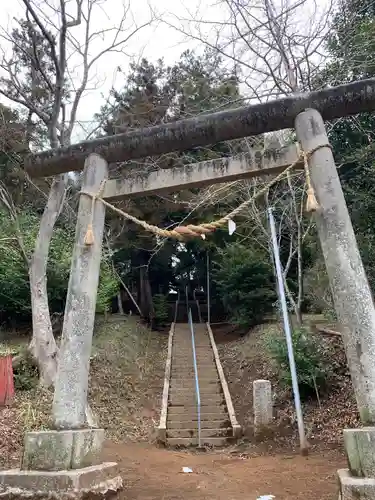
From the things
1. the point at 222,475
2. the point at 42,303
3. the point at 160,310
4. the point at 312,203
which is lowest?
the point at 222,475

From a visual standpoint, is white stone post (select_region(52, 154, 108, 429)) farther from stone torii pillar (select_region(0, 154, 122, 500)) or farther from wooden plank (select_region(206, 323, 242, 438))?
wooden plank (select_region(206, 323, 242, 438))

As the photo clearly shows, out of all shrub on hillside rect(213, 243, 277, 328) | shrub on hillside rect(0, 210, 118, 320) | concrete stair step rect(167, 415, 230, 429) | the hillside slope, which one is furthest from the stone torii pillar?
shrub on hillside rect(213, 243, 277, 328)

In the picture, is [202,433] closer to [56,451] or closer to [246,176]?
[56,451]

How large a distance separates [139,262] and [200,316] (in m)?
4.25

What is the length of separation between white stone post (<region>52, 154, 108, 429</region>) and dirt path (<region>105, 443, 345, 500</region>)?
1.06 metres

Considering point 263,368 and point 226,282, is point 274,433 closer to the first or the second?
point 263,368

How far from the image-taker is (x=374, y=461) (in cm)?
373

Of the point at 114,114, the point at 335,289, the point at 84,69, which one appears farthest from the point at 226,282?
the point at 335,289

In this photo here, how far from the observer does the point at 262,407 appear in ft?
31.0

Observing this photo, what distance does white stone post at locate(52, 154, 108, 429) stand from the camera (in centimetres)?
471

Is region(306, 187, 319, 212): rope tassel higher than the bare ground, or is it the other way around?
region(306, 187, 319, 212): rope tassel

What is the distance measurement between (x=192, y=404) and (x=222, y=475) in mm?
5050

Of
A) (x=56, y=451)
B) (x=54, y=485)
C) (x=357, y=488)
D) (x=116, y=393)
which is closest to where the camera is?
(x=357, y=488)

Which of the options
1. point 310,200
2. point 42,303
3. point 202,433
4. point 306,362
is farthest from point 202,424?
point 310,200
